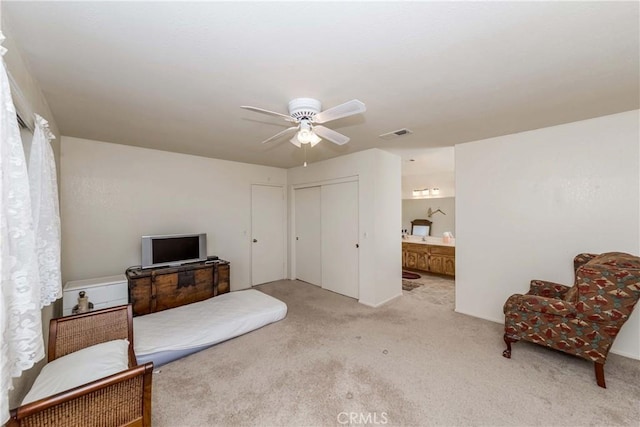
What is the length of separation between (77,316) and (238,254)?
9.64 feet

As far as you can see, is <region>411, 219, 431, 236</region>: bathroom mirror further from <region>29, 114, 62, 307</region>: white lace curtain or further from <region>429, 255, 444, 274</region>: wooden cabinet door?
<region>29, 114, 62, 307</region>: white lace curtain

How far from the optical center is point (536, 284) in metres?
2.72

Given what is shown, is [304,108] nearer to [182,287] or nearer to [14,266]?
[14,266]

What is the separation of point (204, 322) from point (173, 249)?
4.66 feet

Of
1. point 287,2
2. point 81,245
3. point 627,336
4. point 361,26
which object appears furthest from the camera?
point 81,245

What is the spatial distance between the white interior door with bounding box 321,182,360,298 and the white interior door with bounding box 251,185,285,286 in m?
1.09

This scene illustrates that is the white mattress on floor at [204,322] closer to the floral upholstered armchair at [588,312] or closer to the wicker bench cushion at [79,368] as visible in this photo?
the wicker bench cushion at [79,368]

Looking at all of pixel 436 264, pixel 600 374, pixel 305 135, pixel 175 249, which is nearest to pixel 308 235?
pixel 175 249

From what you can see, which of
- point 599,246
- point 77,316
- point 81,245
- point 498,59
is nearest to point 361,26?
point 498,59

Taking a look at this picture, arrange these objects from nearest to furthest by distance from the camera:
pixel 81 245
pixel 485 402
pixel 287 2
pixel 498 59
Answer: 1. pixel 287 2
2. pixel 498 59
3. pixel 485 402
4. pixel 81 245

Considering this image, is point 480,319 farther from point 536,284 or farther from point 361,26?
point 361,26

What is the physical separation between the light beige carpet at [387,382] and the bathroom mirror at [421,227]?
3.42 metres

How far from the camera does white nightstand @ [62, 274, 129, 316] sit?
2.78 m

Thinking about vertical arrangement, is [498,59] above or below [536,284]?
above
